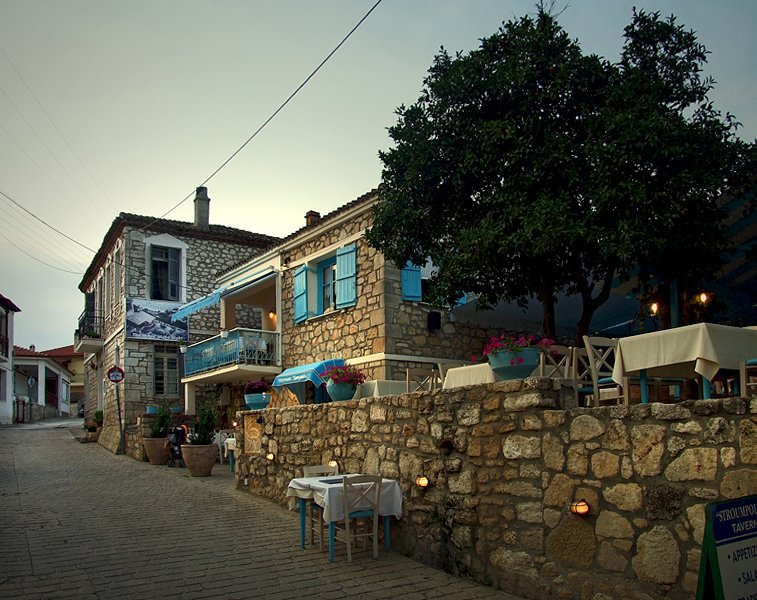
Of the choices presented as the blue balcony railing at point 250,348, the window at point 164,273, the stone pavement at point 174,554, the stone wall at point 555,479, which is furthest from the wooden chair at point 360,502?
the window at point 164,273

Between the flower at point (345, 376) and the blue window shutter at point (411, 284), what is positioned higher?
the blue window shutter at point (411, 284)

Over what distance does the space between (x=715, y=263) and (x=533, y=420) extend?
4.77 m

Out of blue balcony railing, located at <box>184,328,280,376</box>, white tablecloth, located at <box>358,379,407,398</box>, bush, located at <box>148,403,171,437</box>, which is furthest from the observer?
blue balcony railing, located at <box>184,328,280,376</box>

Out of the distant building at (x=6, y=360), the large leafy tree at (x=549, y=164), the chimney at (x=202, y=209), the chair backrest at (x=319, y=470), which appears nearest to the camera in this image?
the large leafy tree at (x=549, y=164)

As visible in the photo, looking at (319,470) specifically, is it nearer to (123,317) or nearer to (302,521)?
(302,521)

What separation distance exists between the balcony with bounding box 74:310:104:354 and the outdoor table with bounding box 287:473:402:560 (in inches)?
805

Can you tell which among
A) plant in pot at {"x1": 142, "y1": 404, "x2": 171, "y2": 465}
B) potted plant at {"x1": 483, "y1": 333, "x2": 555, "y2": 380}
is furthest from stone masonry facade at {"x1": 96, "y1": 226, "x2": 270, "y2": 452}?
potted plant at {"x1": 483, "y1": 333, "x2": 555, "y2": 380}

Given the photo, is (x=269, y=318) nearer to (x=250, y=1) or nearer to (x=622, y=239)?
(x=250, y=1)

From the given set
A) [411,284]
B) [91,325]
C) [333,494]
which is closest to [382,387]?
[411,284]

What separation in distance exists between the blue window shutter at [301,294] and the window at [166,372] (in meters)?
7.95

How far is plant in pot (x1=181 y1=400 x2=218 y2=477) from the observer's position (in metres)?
13.6

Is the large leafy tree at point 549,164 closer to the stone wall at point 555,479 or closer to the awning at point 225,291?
the stone wall at point 555,479

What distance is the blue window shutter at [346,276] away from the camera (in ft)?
46.7

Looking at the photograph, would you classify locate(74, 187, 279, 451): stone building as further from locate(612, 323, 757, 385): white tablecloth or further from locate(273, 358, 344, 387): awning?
locate(612, 323, 757, 385): white tablecloth
